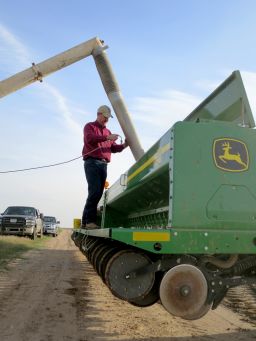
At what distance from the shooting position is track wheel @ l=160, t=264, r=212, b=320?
3.63m

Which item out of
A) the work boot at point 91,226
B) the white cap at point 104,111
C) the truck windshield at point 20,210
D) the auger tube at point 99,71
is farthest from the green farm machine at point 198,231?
the truck windshield at point 20,210

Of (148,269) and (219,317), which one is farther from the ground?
(148,269)

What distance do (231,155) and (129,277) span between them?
1377 millimetres

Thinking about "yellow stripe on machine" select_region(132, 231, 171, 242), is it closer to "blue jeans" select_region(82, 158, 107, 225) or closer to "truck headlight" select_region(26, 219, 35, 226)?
"blue jeans" select_region(82, 158, 107, 225)

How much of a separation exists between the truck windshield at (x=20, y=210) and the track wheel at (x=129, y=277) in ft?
69.7

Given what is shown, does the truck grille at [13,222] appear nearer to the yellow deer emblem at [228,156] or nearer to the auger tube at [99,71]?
the auger tube at [99,71]

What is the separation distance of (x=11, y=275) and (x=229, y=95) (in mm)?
7281

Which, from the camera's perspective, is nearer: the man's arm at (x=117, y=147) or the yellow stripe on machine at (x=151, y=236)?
the yellow stripe on machine at (x=151, y=236)

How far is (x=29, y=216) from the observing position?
23.8 metres

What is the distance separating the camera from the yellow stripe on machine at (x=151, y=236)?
12.1ft

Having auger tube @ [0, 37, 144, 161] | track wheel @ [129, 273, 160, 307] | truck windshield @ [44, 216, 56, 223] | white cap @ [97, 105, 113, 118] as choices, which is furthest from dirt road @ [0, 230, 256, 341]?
truck windshield @ [44, 216, 56, 223]

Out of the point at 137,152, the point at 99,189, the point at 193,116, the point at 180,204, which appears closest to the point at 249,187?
the point at 180,204

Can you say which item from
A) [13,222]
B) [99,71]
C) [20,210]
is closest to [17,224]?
[13,222]

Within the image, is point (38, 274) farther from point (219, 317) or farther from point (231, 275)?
point (231, 275)
